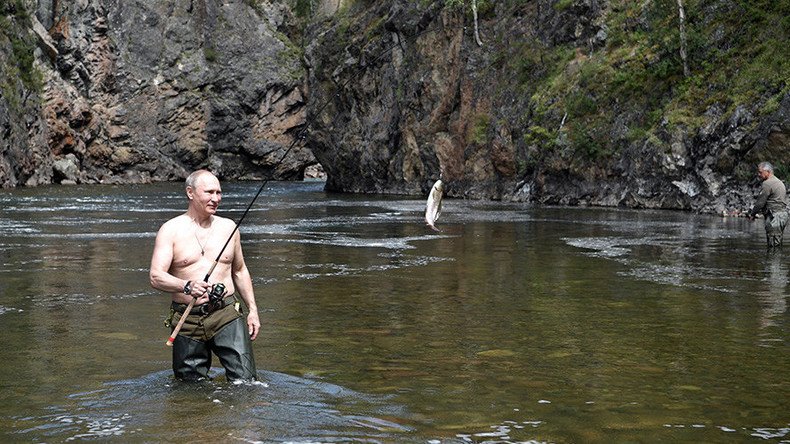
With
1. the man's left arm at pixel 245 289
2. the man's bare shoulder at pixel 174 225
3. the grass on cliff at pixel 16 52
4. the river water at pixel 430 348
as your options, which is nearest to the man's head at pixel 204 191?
the man's bare shoulder at pixel 174 225

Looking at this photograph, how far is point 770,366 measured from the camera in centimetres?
905

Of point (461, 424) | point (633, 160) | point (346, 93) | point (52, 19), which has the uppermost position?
point (52, 19)

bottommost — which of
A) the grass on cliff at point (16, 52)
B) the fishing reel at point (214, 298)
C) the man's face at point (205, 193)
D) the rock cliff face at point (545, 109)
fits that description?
the fishing reel at point (214, 298)

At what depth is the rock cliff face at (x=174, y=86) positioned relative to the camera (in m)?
82.9

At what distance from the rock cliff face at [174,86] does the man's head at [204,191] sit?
72.5 m

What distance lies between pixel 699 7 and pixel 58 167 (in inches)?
1970

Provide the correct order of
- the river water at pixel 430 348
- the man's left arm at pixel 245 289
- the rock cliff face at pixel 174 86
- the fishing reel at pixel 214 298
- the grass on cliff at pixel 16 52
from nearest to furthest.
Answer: the river water at pixel 430 348 → the fishing reel at pixel 214 298 → the man's left arm at pixel 245 289 → the grass on cliff at pixel 16 52 → the rock cliff face at pixel 174 86

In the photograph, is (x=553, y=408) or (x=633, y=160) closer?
(x=553, y=408)

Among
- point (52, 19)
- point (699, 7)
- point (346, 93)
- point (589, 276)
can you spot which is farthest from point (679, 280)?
point (52, 19)

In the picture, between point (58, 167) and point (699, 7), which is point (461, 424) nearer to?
point (699, 7)

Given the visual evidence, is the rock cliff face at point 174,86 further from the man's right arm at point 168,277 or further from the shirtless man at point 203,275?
the man's right arm at point 168,277

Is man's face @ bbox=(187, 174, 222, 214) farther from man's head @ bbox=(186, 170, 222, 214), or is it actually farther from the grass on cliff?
the grass on cliff

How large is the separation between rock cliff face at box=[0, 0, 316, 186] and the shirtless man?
72.4m

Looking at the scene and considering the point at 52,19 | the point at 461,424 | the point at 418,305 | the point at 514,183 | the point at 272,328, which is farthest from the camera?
the point at 52,19
